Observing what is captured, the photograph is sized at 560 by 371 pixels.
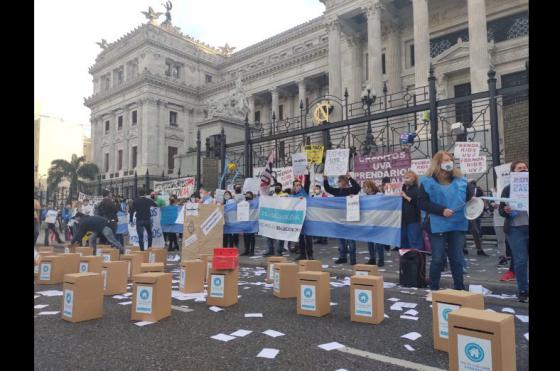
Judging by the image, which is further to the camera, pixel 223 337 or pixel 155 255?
pixel 155 255

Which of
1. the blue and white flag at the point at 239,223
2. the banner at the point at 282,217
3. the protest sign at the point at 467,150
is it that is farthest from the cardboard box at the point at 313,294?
the blue and white flag at the point at 239,223

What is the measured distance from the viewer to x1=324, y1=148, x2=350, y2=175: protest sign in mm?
10555

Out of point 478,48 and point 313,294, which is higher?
point 478,48

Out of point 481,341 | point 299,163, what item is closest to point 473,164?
point 299,163

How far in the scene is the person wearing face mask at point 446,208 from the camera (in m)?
5.74

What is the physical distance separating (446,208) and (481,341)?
304cm

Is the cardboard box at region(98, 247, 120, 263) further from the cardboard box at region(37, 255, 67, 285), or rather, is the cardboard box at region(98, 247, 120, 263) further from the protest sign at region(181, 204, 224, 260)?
the protest sign at region(181, 204, 224, 260)

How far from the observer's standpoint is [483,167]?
29.0 ft

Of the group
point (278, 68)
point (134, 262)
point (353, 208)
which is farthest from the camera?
point (278, 68)

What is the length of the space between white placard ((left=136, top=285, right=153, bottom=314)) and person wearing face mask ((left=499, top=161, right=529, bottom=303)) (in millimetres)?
4913

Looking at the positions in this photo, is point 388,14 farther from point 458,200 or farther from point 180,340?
point 180,340

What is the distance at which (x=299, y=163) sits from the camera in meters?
12.1

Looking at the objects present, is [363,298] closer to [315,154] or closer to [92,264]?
[92,264]

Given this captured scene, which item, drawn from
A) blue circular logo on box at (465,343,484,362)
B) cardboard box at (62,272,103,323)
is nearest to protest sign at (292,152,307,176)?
cardboard box at (62,272,103,323)
